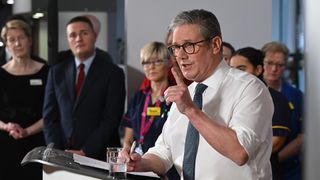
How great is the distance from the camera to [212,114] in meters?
2.03

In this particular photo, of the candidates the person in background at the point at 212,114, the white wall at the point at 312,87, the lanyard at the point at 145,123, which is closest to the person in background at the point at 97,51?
the lanyard at the point at 145,123

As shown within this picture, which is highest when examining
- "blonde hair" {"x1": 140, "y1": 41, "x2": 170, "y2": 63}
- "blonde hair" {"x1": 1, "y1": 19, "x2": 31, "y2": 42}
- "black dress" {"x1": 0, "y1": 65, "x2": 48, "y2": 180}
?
"blonde hair" {"x1": 1, "y1": 19, "x2": 31, "y2": 42}

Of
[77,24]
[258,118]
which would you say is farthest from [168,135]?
[77,24]

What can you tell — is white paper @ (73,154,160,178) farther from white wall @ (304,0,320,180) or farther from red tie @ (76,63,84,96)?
red tie @ (76,63,84,96)

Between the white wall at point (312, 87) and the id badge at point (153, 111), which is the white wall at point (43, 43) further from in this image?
the white wall at point (312, 87)

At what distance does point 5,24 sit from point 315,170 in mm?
3073

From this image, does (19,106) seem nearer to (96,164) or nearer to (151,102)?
(151,102)

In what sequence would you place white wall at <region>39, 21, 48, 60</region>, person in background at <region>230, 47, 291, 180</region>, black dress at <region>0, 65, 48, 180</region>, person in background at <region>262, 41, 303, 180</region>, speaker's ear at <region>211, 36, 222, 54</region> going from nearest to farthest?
speaker's ear at <region>211, 36, 222, 54</region> < person in background at <region>230, 47, 291, 180</region> < person in background at <region>262, 41, 303, 180</region> < black dress at <region>0, 65, 48, 180</region> < white wall at <region>39, 21, 48, 60</region>

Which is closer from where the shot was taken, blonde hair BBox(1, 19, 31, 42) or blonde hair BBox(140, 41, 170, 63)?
blonde hair BBox(140, 41, 170, 63)

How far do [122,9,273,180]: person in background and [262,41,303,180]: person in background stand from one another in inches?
65.4

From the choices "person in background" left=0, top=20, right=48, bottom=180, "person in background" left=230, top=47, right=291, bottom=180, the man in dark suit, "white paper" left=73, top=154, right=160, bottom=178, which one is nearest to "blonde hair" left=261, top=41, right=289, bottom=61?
"person in background" left=230, top=47, right=291, bottom=180

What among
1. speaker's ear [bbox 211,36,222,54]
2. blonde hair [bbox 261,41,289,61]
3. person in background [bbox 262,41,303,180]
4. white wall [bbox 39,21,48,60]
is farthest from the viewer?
white wall [bbox 39,21,48,60]

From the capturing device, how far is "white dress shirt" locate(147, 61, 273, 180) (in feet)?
6.28

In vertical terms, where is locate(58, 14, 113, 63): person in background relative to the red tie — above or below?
above
